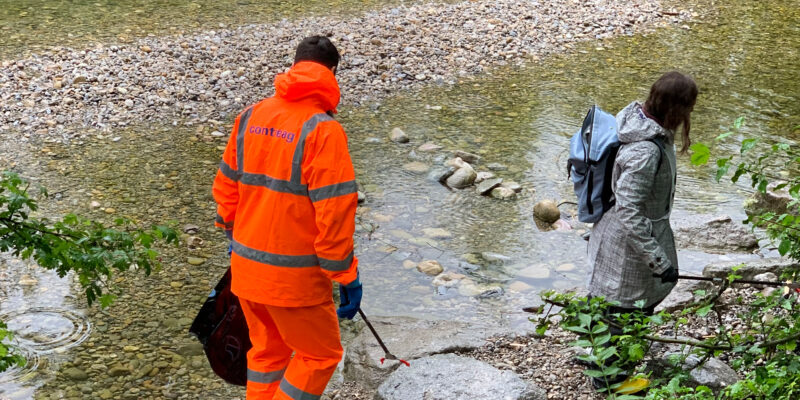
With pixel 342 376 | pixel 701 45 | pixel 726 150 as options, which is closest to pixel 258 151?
Answer: pixel 342 376

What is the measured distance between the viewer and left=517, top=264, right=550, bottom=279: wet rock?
5.62 m

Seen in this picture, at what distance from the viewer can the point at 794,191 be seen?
9.29 ft

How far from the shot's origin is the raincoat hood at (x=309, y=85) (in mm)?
→ 3162

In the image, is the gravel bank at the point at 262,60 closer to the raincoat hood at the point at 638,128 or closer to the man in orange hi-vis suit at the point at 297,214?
the man in orange hi-vis suit at the point at 297,214

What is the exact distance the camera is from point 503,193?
6.73 meters

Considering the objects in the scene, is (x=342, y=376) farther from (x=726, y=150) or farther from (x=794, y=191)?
(x=726, y=150)

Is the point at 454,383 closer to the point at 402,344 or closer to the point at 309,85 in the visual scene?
the point at 402,344

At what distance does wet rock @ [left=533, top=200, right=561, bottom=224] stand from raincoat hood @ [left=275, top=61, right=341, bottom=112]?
11.3ft

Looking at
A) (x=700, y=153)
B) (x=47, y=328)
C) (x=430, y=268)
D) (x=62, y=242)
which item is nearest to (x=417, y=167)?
(x=430, y=268)

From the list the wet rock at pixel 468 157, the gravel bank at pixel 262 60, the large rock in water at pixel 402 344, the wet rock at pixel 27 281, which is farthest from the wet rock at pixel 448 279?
the gravel bank at pixel 262 60

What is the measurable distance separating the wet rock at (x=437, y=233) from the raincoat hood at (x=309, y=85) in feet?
9.76

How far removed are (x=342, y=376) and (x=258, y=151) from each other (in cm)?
162

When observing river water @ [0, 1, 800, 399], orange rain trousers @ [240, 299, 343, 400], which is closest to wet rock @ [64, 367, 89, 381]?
river water @ [0, 1, 800, 399]

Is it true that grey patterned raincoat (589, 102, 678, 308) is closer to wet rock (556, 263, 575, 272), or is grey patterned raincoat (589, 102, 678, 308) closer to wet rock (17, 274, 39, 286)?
wet rock (556, 263, 575, 272)
